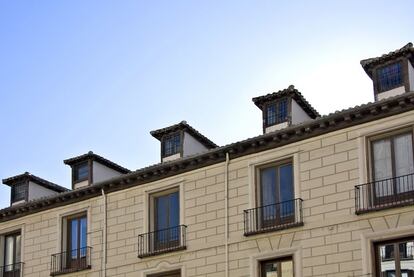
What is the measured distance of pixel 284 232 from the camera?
27.0m

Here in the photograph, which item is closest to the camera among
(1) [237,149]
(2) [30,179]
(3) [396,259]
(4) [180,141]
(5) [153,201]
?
(3) [396,259]

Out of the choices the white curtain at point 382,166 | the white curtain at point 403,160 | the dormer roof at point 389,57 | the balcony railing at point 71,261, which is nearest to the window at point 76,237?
the balcony railing at point 71,261

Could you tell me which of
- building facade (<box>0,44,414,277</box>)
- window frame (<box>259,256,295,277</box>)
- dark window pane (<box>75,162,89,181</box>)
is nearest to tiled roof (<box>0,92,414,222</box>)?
building facade (<box>0,44,414,277</box>)

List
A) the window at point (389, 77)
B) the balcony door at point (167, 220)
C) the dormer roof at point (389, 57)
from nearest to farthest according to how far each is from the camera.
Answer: the dormer roof at point (389, 57)
the window at point (389, 77)
the balcony door at point (167, 220)

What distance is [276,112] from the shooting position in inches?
1141

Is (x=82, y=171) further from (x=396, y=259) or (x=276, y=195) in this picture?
(x=396, y=259)

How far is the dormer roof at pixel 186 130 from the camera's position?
31703mm

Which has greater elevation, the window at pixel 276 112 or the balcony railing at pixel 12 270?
the window at pixel 276 112

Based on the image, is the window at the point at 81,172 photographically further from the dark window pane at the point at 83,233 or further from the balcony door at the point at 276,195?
the balcony door at the point at 276,195

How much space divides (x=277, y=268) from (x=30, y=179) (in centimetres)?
1360

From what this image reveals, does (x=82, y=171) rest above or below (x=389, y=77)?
below

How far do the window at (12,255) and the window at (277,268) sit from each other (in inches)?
444

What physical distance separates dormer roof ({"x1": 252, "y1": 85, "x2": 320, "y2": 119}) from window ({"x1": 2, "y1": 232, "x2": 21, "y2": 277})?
1160 cm

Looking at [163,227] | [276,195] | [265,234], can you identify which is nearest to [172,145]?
[163,227]
